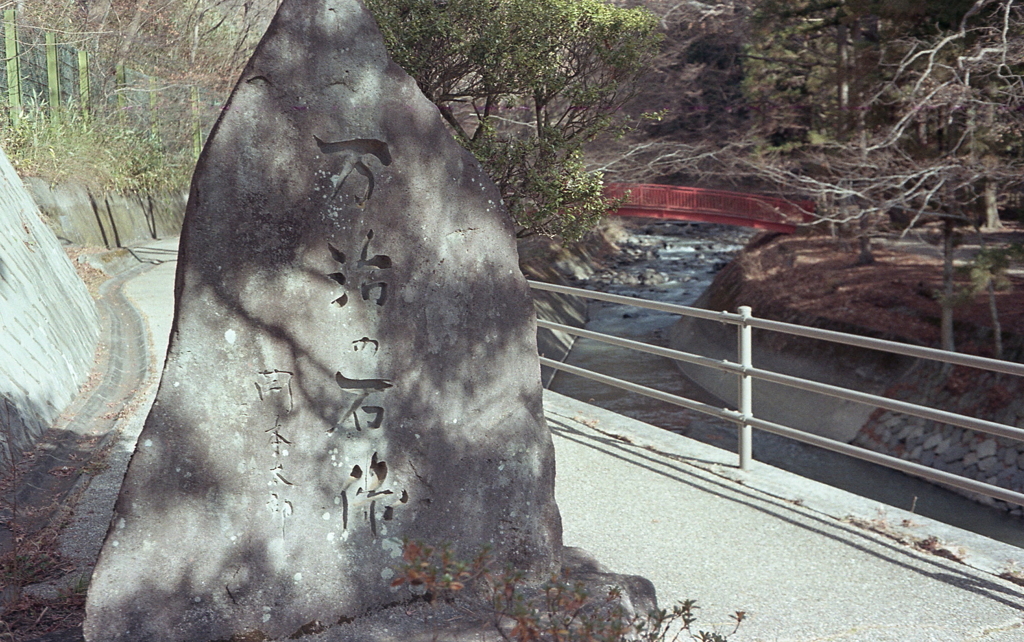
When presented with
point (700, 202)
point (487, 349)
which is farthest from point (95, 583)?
point (700, 202)

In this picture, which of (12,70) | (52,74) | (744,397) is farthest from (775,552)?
(52,74)

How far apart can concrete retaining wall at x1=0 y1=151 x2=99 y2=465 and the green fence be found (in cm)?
653

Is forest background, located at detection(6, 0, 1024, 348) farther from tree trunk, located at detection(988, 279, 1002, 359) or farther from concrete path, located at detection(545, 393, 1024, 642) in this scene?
concrete path, located at detection(545, 393, 1024, 642)

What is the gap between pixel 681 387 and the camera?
18.5m

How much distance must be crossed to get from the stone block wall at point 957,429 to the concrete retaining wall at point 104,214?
43.0 feet

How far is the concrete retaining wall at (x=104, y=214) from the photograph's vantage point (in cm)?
1389

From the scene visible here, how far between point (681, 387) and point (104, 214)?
1125 centimetres

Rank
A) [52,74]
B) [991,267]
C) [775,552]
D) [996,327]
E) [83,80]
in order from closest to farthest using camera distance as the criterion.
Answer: [775,552]
[991,267]
[996,327]
[52,74]
[83,80]

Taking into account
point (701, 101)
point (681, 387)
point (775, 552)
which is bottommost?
point (681, 387)

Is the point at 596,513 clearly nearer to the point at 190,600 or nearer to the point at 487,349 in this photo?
the point at 487,349

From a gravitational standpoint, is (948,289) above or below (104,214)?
below

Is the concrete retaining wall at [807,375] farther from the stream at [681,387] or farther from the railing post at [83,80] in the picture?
the railing post at [83,80]

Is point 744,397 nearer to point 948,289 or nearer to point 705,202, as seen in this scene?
point 948,289

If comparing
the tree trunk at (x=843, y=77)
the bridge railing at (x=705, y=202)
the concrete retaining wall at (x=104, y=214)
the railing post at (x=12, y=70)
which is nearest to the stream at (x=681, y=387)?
the bridge railing at (x=705, y=202)
